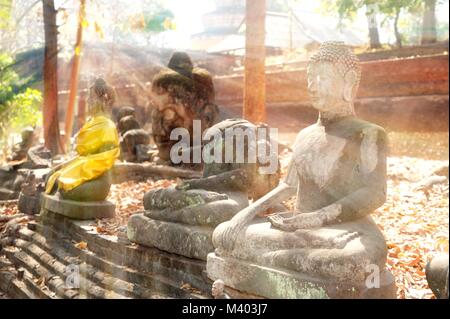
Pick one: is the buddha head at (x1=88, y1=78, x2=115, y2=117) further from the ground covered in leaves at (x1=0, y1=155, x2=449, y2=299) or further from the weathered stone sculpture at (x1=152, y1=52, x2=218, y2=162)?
the weathered stone sculpture at (x1=152, y1=52, x2=218, y2=162)

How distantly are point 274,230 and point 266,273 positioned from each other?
27cm

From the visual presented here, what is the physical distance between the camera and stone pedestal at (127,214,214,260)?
10.6 ft

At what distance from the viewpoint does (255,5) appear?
6.15 m

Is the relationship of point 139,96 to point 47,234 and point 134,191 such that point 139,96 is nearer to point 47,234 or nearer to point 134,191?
point 134,191

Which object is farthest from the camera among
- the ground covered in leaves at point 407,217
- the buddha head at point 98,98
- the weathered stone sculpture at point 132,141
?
the weathered stone sculpture at point 132,141

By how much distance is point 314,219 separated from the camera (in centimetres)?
254

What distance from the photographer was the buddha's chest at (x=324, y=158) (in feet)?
8.85

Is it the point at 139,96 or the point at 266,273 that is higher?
the point at 139,96

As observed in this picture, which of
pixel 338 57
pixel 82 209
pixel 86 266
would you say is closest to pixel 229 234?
pixel 338 57

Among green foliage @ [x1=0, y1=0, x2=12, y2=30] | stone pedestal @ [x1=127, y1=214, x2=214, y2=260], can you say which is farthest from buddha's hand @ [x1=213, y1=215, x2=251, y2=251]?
green foliage @ [x1=0, y1=0, x2=12, y2=30]

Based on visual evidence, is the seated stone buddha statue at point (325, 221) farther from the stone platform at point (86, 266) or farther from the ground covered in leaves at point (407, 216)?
the stone platform at point (86, 266)

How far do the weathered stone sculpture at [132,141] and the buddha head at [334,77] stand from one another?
21.4 ft

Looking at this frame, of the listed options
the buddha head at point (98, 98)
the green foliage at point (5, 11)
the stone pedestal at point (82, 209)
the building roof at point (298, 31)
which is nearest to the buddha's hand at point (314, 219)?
the stone pedestal at point (82, 209)
